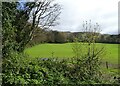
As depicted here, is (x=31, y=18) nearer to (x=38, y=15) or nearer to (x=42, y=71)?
(x=38, y=15)

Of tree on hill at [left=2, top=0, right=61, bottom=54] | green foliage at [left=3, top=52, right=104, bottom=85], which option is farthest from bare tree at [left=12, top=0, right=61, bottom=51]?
green foliage at [left=3, top=52, right=104, bottom=85]

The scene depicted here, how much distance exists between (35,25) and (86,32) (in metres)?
10.9

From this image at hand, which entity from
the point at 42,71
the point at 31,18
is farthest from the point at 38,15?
the point at 42,71

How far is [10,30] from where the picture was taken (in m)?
11.1

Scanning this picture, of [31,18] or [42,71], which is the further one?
[31,18]

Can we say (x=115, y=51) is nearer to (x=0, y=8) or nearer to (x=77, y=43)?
(x=77, y=43)

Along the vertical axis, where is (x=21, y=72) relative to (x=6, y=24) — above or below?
below

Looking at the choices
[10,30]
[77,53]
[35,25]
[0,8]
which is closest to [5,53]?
[10,30]

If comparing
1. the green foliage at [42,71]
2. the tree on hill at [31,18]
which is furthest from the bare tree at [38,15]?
the green foliage at [42,71]

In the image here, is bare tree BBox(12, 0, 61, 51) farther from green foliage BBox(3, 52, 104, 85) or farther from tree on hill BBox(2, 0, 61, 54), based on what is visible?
green foliage BBox(3, 52, 104, 85)

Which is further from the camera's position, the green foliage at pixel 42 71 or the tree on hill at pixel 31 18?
the tree on hill at pixel 31 18

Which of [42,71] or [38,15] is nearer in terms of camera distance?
[42,71]

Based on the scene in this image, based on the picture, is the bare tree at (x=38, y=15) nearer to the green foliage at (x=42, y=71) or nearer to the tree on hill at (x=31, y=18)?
the tree on hill at (x=31, y=18)

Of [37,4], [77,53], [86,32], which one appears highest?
[37,4]
